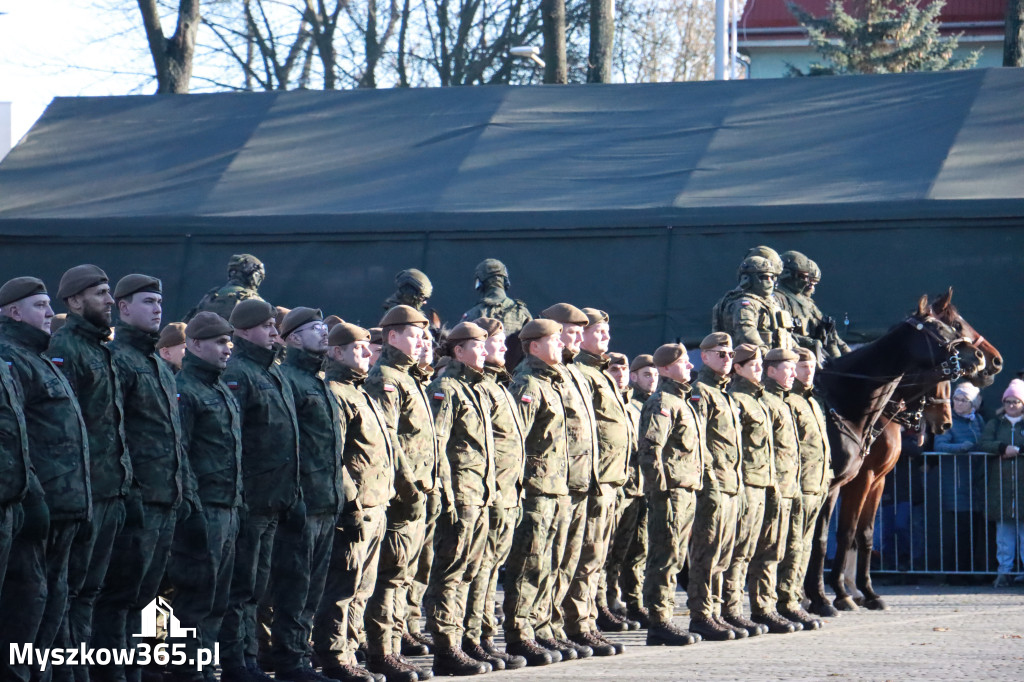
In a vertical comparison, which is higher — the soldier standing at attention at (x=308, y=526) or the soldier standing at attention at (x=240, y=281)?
the soldier standing at attention at (x=240, y=281)

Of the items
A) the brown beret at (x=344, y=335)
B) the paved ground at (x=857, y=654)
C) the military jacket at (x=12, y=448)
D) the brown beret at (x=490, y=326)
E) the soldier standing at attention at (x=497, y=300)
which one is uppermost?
the soldier standing at attention at (x=497, y=300)

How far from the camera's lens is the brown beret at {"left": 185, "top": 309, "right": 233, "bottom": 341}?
7.95 m

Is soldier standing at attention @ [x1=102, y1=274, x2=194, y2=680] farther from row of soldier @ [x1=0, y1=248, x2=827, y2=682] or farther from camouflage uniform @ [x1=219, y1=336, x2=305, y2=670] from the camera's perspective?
camouflage uniform @ [x1=219, y1=336, x2=305, y2=670]

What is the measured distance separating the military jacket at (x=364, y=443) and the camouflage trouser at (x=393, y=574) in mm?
188

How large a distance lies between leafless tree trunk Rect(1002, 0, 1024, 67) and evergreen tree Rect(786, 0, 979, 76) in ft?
26.7

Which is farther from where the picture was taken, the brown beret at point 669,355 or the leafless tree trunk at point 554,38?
the leafless tree trunk at point 554,38

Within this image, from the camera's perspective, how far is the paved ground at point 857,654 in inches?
354

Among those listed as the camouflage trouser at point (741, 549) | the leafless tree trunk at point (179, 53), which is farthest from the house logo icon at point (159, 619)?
the leafless tree trunk at point (179, 53)

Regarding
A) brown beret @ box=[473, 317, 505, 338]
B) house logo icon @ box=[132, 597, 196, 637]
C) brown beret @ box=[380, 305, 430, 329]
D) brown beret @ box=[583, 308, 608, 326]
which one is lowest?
house logo icon @ box=[132, 597, 196, 637]

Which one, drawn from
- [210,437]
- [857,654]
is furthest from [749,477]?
[210,437]

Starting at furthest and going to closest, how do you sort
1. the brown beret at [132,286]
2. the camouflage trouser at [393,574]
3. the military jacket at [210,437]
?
the camouflage trouser at [393,574], the military jacket at [210,437], the brown beret at [132,286]

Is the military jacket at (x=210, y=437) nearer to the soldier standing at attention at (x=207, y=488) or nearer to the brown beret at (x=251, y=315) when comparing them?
the soldier standing at attention at (x=207, y=488)

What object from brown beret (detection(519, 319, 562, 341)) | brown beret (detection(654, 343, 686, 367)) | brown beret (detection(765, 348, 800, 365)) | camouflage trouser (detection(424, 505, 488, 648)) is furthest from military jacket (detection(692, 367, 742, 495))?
camouflage trouser (detection(424, 505, 488, 648))

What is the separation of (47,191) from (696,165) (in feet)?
23.7
